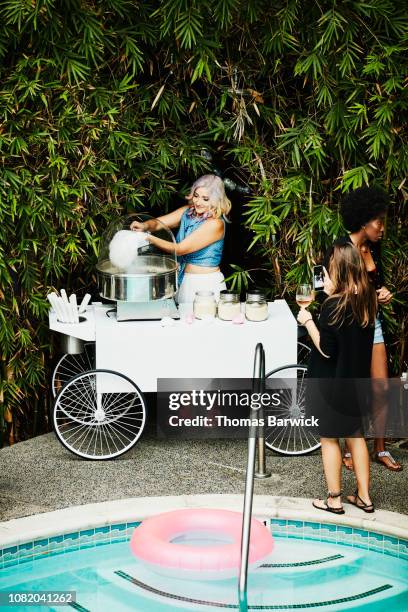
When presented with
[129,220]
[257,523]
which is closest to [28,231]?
[129,220]

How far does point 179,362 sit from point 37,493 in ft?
4.32

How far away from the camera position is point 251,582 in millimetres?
5254

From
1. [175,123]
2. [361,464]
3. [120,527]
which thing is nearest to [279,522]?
[361,464]

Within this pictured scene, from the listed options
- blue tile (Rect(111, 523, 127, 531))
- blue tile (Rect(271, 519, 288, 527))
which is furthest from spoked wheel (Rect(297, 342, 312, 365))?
blue tile (Rect(111, 523, 127, 531))

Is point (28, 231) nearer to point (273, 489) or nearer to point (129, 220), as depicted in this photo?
point (129, 220)

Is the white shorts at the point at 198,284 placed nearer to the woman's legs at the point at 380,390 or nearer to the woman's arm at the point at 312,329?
the woman's legs at the point at 380,390

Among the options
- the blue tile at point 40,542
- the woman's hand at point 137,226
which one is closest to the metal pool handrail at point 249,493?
the blue tile at point 40,542

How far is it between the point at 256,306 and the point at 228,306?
7.6 inches

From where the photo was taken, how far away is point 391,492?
6199mm

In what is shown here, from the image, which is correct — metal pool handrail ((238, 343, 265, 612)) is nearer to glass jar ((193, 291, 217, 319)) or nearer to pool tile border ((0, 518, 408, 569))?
pool tile border ((0, 518, 408, 569))

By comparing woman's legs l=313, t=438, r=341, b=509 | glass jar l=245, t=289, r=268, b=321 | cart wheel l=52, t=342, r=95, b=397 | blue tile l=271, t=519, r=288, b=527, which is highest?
glass jar l=245, t=289, r=268, b=321

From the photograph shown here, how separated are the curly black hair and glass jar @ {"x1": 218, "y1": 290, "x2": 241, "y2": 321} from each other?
3.77 ft

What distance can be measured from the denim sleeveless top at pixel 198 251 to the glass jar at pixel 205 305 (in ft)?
1.42

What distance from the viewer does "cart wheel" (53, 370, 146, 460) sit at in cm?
679
